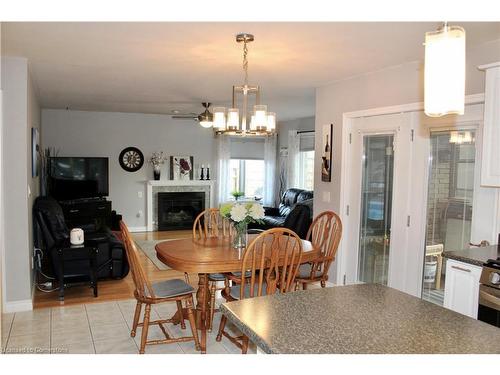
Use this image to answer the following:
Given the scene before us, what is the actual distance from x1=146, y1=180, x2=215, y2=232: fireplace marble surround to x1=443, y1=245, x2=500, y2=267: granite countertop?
6829 mm

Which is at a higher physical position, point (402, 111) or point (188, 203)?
point (402, 111)

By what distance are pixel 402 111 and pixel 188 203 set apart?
6.04m

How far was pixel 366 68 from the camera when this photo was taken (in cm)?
411

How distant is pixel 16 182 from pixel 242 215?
226cm

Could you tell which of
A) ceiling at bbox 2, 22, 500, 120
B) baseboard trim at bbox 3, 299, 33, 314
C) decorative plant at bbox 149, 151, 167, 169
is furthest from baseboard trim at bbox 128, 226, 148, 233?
baseboard trim at bbox 3, 299, 33, 314

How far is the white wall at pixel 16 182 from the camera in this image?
13.0 feet

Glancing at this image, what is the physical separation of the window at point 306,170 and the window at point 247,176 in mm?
1428

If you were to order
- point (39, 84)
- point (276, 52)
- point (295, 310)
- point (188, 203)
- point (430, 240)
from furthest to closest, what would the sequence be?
point (188, 203) < point (39, 84) < point (430, 240) < point (276, 52) < point (295, 310)

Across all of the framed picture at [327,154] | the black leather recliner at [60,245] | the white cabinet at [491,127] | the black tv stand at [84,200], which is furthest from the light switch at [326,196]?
the black tv stand at [84,200]

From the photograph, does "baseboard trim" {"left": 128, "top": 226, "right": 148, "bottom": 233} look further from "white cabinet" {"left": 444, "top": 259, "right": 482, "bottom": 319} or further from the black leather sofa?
"white cabinet" {"left": 444, "top": 259, "right": 482, "bottom": 319}

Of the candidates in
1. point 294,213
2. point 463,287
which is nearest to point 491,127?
point 463,287

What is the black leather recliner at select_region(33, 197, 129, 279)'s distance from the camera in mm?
4484

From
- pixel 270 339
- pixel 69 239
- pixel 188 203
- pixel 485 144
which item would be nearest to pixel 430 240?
pixel 485 144
